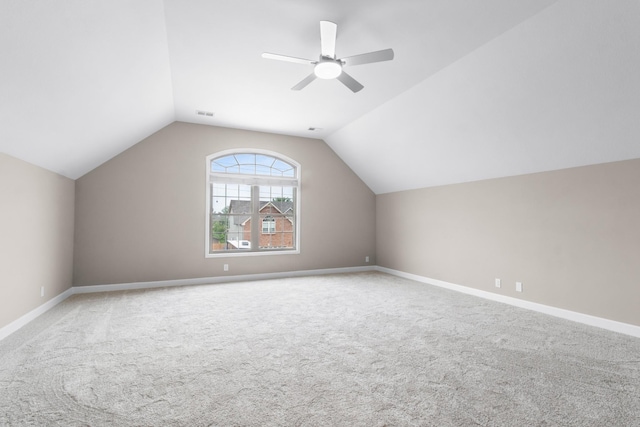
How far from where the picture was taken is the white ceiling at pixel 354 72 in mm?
2363

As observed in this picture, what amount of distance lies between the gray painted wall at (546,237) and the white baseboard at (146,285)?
78.4 inches

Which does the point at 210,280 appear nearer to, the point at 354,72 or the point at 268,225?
the point at 268,225

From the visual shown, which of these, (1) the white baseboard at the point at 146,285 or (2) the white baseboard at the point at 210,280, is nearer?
(1) the white baseboard at the point at 146,285

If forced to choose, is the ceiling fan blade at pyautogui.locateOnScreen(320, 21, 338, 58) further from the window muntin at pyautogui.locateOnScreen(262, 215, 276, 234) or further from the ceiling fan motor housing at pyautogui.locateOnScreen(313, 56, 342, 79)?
the window muntin at pyautogui.locateOnScreen(262, 215, 276, 234)

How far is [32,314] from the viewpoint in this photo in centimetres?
357

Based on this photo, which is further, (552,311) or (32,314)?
(552,311)

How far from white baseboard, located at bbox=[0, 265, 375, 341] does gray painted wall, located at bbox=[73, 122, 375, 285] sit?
9 centimetres

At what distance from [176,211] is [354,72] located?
3823mm

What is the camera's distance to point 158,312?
393 centimetres

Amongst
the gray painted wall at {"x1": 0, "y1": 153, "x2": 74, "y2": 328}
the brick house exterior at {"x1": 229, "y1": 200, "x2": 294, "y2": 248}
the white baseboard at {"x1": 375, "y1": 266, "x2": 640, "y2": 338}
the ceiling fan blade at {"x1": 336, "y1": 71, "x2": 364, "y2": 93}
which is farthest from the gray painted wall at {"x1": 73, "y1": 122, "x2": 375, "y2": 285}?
the ceiling fan blade at {"x1": 336, "y1": 71, "x2": 364, "y2": 93}

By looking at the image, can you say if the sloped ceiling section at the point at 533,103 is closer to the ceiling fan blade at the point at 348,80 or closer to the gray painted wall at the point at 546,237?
the gray painted wall at the point at 546,237

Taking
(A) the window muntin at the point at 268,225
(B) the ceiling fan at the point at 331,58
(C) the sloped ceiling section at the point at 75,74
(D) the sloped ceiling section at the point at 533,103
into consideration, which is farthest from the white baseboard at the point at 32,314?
(D) the sloped ceiling section at the point at 533,103

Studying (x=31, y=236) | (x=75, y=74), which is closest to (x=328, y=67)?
(x=75, y=74)

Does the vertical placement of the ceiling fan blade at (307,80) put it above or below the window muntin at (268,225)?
above
